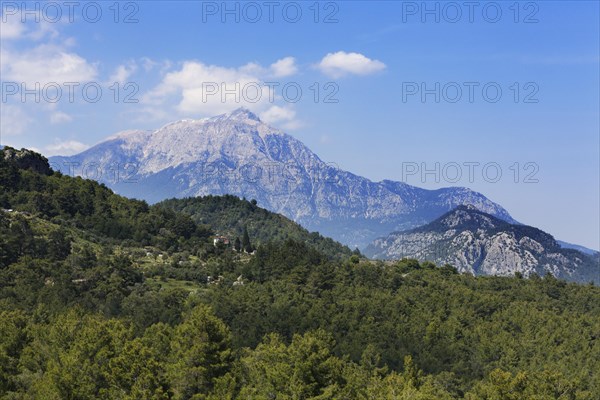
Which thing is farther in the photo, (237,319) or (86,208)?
(86,208)

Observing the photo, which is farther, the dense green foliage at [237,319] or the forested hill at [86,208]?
the forested hill at [86,208]

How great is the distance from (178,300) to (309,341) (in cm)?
6699

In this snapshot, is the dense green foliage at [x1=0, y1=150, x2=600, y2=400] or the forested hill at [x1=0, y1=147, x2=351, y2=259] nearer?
the dense green foliage at [x1=0, y1=150, x2=600, y2=400]

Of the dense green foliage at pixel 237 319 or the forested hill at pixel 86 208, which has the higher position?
the forested hill at pixel 86 208

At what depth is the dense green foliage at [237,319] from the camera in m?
47.4

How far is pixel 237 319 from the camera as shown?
107 meters

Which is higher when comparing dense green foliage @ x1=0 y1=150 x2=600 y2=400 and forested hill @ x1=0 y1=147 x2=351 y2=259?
forested hill @ x1=0 y1=147 x2=351 y2=259

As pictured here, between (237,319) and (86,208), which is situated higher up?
(86,208)

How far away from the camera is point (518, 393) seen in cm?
5619

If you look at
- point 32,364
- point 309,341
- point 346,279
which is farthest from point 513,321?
point 32,364

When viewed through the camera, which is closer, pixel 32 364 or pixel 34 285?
pixel 32 364

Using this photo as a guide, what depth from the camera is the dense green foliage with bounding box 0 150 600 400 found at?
47.4 metres

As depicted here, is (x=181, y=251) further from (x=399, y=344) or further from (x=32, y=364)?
(x=32, y=364)

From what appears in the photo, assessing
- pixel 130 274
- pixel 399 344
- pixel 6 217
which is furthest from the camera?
pixel 6 217
